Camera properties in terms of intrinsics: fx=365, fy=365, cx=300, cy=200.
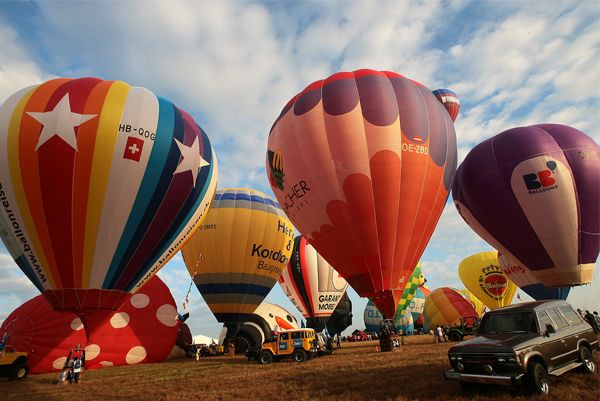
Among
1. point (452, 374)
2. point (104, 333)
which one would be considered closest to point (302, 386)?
point (452, 374)

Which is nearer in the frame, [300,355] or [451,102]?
[300,355]

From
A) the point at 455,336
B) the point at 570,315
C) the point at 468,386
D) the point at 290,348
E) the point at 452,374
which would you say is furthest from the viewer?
the point at 455,336

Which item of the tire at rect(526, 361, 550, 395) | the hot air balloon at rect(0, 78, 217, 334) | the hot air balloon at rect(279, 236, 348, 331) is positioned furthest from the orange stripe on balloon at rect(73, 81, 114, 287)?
the hot air balloon at rect(279, 236, 348, 331)

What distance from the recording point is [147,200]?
44.2 ft

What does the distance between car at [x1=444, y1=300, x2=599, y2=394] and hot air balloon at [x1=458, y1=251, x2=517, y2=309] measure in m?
28.5

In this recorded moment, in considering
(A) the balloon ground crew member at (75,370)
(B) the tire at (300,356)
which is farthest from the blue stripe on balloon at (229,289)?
(A) the balloon ground crew member at (75,370)

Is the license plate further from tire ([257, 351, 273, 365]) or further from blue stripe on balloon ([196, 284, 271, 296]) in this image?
blue stripe on balloon ([196, 284, 271, 296])

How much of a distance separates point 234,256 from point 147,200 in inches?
375

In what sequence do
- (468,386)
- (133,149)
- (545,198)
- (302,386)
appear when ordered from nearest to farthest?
(468,386) → (302,386) → (133,149) → (545,198)

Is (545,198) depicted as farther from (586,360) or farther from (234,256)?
(234,256)

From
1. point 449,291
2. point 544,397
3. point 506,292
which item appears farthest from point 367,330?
point 544,397

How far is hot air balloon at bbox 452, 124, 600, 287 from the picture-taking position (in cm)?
1731

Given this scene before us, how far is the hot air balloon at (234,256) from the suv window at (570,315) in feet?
55.5

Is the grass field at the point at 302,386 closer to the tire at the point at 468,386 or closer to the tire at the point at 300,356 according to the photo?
the tire at the point at 468,386
